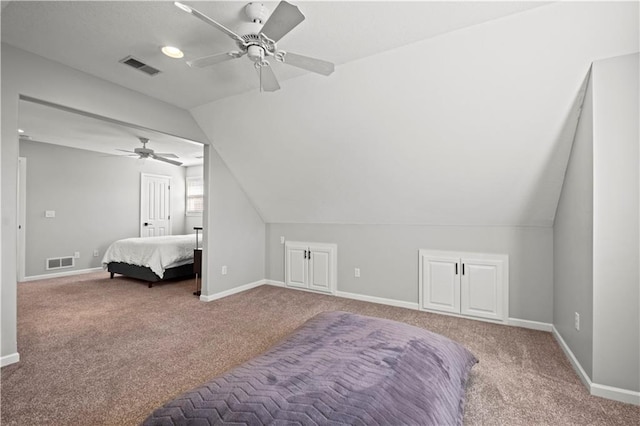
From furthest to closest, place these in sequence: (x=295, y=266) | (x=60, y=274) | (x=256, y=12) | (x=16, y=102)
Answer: (x=60, y=274) < (x=295, y=266) < (x=16, y=102) < (x=256, y=12)

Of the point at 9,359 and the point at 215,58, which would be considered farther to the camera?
the point at 9,359

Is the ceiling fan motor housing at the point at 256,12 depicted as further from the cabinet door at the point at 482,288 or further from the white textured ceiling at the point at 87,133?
the cabinet door at the point at 482,288

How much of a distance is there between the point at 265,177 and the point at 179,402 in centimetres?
327

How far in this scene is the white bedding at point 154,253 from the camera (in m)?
4.96

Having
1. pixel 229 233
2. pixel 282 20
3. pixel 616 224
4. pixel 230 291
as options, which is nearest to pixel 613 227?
pixel 616 224

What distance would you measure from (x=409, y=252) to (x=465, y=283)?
761 millimetres

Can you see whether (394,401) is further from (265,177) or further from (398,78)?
(265,177)

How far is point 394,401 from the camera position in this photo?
1.33m

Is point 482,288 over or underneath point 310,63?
underneath

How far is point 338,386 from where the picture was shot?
136cm

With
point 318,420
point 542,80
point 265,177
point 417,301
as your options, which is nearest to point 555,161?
point 542,80

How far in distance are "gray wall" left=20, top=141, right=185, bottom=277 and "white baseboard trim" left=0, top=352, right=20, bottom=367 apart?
162 inches

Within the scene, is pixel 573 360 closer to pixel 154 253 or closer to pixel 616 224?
pixel 616 224

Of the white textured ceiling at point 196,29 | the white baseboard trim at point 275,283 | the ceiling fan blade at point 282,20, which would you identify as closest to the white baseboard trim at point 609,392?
the white textured ceiling at point 196,29
